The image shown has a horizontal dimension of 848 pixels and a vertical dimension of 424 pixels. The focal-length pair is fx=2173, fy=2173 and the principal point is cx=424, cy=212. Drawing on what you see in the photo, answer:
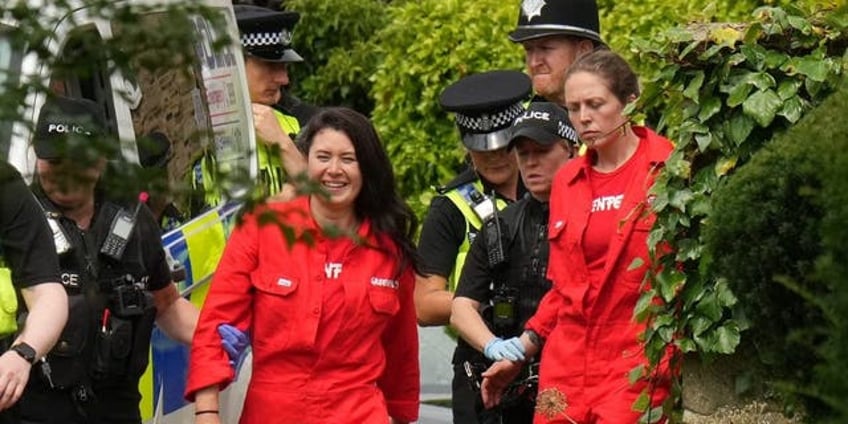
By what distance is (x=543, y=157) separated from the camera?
7.22m

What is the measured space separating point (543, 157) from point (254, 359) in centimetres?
123

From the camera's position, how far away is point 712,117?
5.84 metres

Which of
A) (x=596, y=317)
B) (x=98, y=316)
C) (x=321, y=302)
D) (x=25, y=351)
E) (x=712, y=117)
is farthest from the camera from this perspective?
(x=98, y=316)

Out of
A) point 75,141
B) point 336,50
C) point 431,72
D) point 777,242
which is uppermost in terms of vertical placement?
point 75,141

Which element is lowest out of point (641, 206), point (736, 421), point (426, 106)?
point (426, 106)

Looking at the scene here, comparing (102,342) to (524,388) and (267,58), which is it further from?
(267,58)

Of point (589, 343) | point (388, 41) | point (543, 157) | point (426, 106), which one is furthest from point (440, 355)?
point (589, 343)

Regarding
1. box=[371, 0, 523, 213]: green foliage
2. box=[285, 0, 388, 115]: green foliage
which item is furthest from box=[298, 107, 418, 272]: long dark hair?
box=[285, 0, 388, 115]: green foliage

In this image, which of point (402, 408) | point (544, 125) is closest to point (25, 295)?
point (402, 408)

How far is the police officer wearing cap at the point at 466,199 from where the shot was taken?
770cm

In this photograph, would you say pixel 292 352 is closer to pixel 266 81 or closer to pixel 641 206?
pixel 641 206

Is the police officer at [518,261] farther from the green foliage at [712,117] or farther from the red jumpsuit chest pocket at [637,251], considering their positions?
the green foliage at [712,117]

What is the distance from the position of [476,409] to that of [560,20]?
1.54 m

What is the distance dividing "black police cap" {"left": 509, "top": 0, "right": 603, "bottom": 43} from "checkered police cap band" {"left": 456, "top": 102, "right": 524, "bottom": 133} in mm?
273
